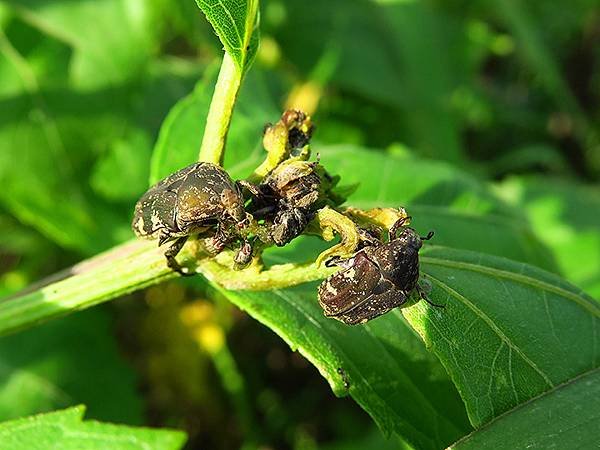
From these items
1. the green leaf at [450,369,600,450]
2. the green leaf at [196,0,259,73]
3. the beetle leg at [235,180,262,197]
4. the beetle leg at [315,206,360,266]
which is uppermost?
the green leaf at [196,0,259,73]

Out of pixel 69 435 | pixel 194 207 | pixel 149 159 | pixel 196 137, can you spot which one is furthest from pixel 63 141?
pixel 194 207

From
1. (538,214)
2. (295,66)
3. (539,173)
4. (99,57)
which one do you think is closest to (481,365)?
(99,57)

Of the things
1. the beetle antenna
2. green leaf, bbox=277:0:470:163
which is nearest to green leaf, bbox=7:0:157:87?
green leaf, bbox=277:0:470:163

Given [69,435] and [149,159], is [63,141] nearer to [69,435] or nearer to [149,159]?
[149,159]

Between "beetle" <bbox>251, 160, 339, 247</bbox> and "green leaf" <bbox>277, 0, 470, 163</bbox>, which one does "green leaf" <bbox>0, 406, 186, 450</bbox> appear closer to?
"beetle" <bbox>251, 160, 339, 247</bbox>

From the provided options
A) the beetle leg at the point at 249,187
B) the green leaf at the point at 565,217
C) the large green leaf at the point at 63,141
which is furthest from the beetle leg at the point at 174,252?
the green leaf at the point at 565,217
